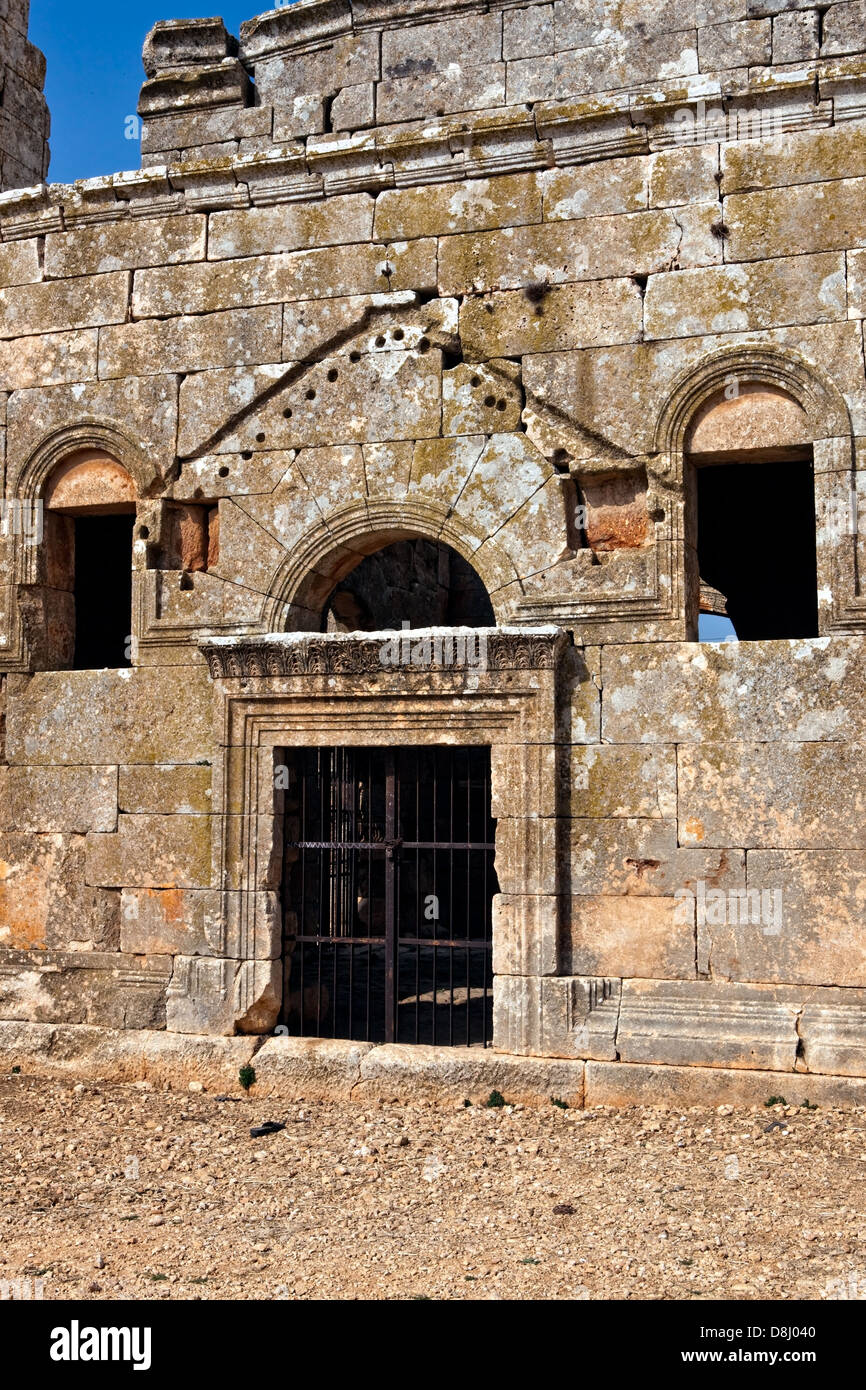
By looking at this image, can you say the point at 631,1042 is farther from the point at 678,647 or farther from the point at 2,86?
the point at 2,86

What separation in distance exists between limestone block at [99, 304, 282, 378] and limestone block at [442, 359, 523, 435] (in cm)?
113

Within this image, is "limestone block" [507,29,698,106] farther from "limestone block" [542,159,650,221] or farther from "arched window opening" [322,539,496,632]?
"arched window opening" [322,539,496,632]

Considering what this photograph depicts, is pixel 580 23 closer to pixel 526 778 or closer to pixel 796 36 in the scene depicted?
pixel 796 36

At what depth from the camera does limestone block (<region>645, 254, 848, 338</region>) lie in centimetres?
628

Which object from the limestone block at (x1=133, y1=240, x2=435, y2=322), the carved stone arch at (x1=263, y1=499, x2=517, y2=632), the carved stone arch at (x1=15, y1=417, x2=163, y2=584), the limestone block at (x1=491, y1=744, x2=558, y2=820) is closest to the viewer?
the limestone block at (x1=491, y1=744, x2=558, y2=820)

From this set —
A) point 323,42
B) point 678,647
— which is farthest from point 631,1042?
point 323,42

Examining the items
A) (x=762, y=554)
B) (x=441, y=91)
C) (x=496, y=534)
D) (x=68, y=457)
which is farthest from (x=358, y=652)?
(x=762, y=554)

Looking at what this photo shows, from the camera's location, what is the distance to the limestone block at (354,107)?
29.5 feet

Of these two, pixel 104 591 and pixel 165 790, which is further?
pixel 104 591

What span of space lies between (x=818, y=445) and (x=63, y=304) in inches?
186

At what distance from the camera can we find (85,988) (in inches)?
289

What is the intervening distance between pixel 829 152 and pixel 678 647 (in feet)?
8.74

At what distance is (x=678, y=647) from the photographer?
6.40 m

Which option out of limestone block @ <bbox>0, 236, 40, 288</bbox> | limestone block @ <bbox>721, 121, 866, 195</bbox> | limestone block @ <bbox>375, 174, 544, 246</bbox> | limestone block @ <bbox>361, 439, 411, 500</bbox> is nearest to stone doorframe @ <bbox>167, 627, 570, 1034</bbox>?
limestone block @ <bbox>361, 439, 411, 500</bbox>
